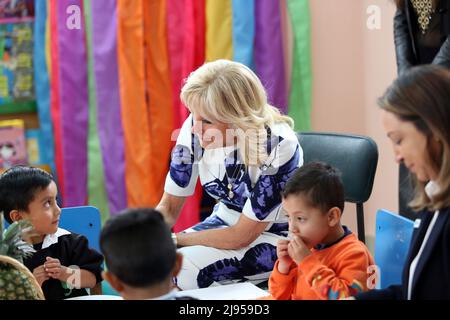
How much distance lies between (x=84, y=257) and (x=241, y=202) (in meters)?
0.54

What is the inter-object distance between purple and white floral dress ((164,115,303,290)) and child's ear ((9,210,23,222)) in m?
0.50

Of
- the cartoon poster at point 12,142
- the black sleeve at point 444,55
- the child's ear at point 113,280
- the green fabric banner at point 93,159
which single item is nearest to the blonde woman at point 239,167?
the black sleeve at point 444,55

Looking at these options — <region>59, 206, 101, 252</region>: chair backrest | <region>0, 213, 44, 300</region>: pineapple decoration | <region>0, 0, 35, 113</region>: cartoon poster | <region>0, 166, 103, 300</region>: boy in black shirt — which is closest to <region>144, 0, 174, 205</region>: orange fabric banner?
<region>0, 0, 35, 113</region>: cartoon poster

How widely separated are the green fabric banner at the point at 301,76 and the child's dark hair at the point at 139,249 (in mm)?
2252

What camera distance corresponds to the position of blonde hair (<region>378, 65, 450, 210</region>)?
1534mm

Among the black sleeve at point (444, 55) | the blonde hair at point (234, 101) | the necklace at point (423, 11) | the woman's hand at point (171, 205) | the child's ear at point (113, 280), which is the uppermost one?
the necklace at point (423, 11)

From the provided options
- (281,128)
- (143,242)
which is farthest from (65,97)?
(143,242)

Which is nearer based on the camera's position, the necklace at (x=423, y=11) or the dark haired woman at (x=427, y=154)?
the dark haired woman at (x=427, y=154)

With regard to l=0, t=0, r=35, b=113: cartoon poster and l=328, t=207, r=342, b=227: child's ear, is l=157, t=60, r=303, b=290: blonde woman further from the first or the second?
l=0, t=0, r=35, b=113: cartoon poster

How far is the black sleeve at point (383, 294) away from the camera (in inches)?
65.4

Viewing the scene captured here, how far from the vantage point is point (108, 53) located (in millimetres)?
3502

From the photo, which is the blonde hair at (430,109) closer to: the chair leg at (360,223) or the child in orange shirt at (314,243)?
the child in orange shirt at (314,243)

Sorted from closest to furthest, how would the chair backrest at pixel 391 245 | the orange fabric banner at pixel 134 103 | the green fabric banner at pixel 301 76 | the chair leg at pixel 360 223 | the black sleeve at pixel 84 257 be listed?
the chair backrest at pixel 391 245, the black sleeve at pixel 84 257, the chair leg at pixel 360 223, the orange fabric banner at pixel 134 103, the green fabric banner at pixel 301 76

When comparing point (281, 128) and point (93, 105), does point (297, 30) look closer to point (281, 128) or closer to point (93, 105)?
point (93, 105)
